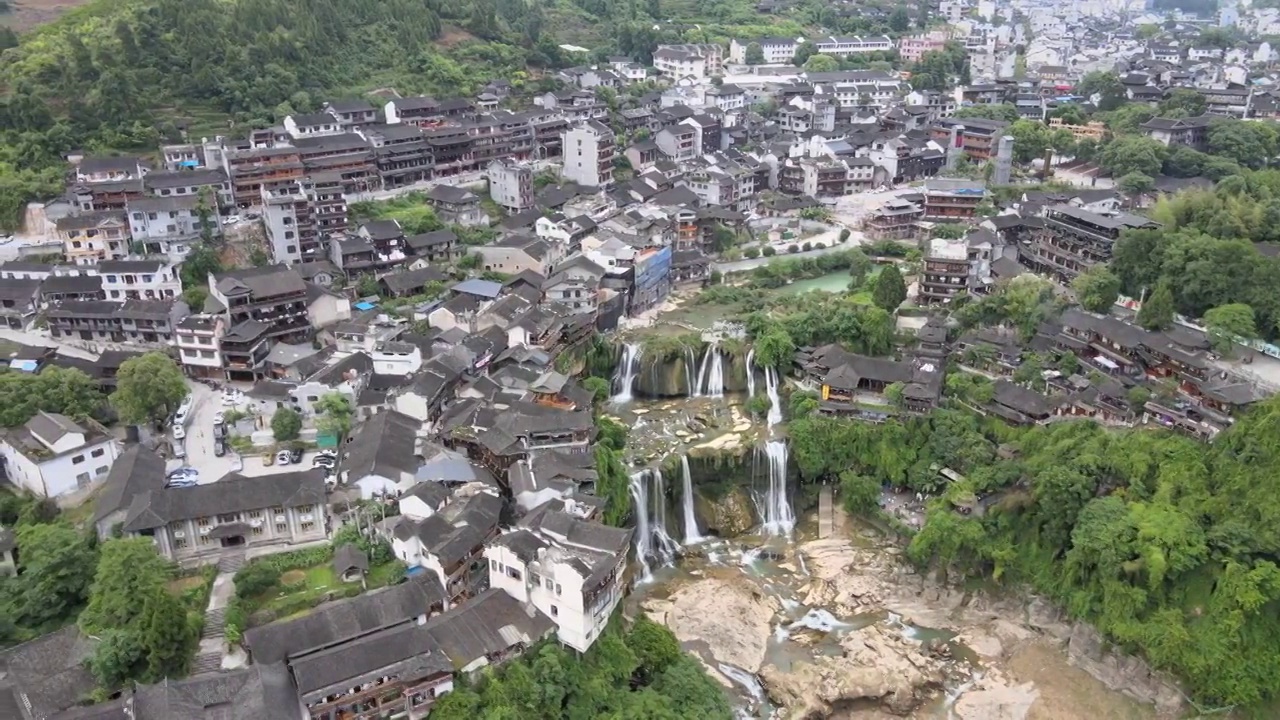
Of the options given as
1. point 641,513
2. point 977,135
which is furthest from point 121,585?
point 977,135

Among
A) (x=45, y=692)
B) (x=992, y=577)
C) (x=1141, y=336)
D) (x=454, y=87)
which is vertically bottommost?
(x=992, y=577)

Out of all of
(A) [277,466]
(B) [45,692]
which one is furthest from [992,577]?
(B) [45,692]

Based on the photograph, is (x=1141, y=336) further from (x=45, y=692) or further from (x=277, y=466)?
(x=45, y=692)

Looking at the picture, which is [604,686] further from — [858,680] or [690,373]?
[690,373]

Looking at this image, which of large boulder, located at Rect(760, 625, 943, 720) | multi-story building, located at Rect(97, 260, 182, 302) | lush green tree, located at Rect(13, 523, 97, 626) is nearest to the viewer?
lush green tree, located at Rect(13, 523, 97, 626)

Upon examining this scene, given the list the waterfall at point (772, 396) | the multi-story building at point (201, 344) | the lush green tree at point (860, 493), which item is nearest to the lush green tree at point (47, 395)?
the multi-story building at point (201, 344)

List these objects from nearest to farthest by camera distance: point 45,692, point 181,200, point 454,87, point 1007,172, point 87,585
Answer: point 45,692 → point 87,585 → point 181,200 → point 1007,172 → point 454,87

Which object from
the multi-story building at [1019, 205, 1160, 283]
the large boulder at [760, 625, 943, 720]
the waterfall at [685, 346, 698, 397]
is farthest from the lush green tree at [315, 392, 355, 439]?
the multi-story building at [1019, 205, 1160, 283]

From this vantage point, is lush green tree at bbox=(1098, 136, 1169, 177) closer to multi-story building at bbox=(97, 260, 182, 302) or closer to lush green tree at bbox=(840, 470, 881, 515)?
lush green tree at bbox=(840, 470, 881, 515)
